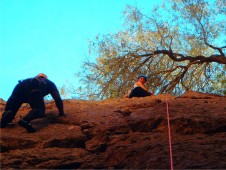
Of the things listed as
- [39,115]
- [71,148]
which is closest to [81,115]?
[39,115]

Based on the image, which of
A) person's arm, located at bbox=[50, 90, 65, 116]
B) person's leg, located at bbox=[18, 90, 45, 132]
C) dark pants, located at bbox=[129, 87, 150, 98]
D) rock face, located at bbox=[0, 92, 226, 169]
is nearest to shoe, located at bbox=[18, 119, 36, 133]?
rock face, located at bbox=[0, 92, 226, 169]

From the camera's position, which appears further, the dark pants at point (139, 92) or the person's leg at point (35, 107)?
the dark pants at point (139, 92)

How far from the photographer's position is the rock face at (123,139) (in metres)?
6.17

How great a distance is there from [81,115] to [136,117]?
50.4 inches

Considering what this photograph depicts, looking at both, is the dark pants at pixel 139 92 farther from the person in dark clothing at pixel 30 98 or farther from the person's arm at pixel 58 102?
the person in dark clothing at pixel 30 98

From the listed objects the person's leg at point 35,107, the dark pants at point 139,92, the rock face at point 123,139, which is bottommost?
the rock face at point 123,139

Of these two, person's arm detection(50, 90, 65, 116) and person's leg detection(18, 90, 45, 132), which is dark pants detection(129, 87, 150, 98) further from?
person's leg detection(18, 90, 45, 132)

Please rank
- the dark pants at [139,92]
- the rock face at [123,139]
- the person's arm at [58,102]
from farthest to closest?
the dark pants at [139,92] → the person's arm at [58,102] → the rock face at [123,139]

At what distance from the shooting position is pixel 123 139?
7.22 m

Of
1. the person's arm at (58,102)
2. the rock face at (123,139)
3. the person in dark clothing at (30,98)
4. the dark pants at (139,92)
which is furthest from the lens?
the dark pants at (139,92)

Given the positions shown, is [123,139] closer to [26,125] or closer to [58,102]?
[26,125]

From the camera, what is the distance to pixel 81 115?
28.7 ft

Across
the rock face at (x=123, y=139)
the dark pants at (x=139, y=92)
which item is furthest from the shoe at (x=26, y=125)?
the dark pants at (x=139, y=92)

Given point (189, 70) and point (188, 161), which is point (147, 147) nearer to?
point (188, 161)
